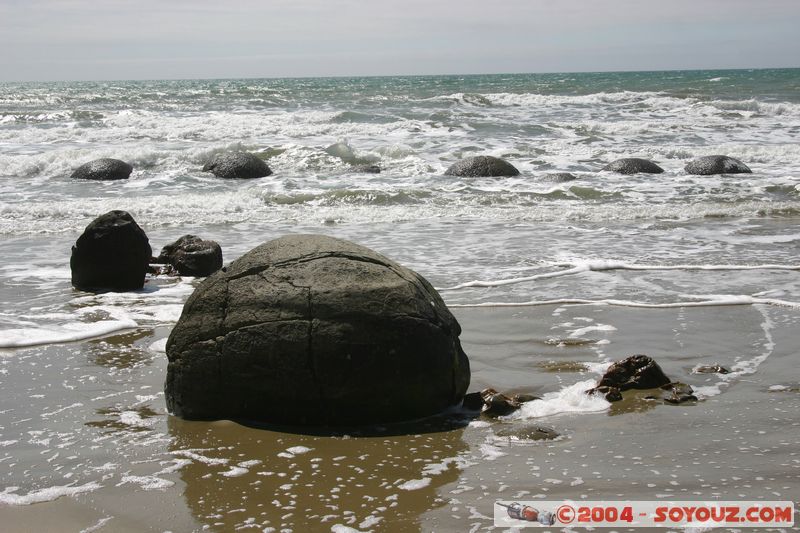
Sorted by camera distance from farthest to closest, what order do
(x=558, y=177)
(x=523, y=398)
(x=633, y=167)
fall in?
(x=633, y=167) → (x=558, y=177) → (x=523, y=398)

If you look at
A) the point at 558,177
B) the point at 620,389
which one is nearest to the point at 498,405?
the point at 620,389

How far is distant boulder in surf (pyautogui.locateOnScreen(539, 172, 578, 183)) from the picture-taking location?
50.2 ft

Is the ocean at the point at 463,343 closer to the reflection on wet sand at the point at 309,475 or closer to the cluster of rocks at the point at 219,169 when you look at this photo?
the reflection on wet sand at the point at 309,475

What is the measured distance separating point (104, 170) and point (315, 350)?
13.9m

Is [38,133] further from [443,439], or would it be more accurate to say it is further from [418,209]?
[443,439]

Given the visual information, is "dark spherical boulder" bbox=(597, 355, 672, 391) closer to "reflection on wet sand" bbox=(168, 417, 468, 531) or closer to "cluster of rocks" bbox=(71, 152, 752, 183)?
"reflection on wet sand" bbox=(168, 417, 468, 531)

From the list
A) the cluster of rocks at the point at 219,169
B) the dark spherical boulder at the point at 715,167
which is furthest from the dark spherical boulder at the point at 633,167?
the cluster of rocks at the point at 219,169

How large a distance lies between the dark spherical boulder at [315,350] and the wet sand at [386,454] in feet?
0.45

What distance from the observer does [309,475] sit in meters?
3.71

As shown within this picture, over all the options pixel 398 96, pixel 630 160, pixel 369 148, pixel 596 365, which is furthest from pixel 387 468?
pixel 398 96

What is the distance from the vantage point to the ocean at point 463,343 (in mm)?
3523

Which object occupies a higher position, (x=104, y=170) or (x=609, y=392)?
(x=104, y=170)

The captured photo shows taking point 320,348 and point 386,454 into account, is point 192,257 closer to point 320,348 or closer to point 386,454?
point 320,348

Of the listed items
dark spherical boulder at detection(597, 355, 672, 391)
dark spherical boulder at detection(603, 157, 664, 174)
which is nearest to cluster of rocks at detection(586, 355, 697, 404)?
dark spherical boulder at detection(597, 355, 672, 391)
